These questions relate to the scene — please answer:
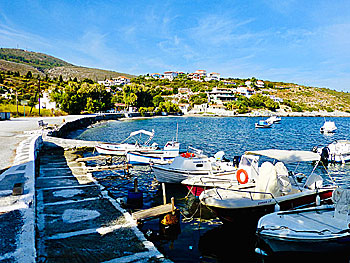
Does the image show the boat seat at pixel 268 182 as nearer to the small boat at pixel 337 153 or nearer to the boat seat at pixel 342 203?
the boat seat at pixel 342 203

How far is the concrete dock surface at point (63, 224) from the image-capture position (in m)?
6.60

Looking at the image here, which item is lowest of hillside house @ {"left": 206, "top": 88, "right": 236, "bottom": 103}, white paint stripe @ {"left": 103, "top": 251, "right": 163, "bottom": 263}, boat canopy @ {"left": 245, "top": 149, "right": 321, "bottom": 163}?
white paint stripe @ {"left": 103, "top": 251, "right": 163, "bottom": 263}

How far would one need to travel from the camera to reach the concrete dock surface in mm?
6598

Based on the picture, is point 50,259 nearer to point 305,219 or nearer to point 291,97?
point 305,219

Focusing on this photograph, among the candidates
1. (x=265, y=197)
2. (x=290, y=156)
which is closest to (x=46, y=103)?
(x=290, y=156)

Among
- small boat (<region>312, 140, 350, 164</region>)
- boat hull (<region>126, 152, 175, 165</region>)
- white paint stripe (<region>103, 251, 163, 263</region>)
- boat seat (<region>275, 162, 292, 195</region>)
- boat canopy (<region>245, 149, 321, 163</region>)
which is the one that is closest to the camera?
white paint stripe (<region>103, 251, 163, 263</region>)

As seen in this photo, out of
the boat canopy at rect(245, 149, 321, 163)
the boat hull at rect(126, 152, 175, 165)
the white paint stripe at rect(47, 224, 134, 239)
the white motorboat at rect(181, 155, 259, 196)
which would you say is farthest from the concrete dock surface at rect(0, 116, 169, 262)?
the boat hull at rect(126, 152, 175, 165)

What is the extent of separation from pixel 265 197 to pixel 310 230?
9.38ft

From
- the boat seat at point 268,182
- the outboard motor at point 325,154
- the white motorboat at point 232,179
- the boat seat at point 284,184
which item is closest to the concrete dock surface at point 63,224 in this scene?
the white motorboat at point 232,179

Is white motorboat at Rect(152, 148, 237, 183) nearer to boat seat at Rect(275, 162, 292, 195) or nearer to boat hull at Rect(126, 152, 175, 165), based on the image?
boat seat at Rect(275, 162, 292, 195)

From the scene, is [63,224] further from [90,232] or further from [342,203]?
[342,203]

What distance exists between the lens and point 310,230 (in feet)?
26.1

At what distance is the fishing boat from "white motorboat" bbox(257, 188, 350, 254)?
1.35 meters

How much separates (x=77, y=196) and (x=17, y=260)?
6.82 metres
